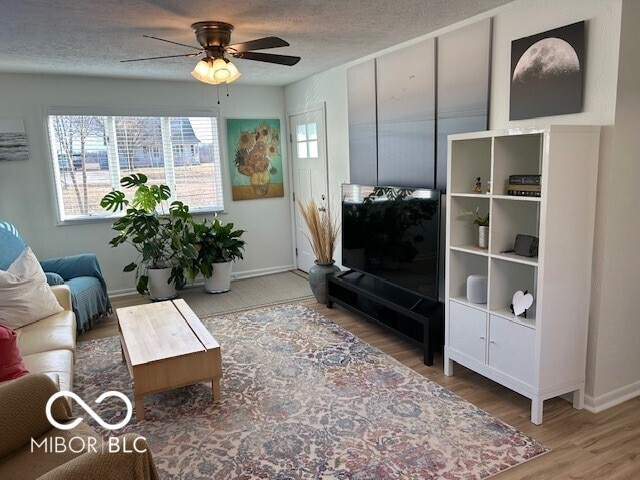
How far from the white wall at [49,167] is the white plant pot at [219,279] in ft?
2.03

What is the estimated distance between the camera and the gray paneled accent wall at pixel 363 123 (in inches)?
170

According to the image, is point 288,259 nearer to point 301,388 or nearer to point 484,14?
point 301,388

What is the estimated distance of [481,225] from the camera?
9.86 feet

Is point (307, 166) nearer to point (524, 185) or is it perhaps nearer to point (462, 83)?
point (462, 83)

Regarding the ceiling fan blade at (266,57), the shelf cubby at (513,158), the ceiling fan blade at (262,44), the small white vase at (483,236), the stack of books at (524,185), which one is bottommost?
the small white vase at (483,236)

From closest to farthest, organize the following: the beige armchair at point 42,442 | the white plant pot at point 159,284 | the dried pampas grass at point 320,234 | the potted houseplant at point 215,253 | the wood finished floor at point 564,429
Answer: the beige armchair at point 42,442 → the wood finished floor at point 564,429 → the dried pampas grass at point 320,234 → the white plant pot at point 159,284 → the potted houseplant at point 215,253

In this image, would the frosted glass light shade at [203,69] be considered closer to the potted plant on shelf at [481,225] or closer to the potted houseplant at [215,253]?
the potted plant on shelf at [481,225]

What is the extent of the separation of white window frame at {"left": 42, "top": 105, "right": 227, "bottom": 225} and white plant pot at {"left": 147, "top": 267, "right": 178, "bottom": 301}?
84 centimetres

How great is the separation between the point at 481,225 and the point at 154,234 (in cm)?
332

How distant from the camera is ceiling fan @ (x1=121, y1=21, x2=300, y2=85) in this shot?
112 inches

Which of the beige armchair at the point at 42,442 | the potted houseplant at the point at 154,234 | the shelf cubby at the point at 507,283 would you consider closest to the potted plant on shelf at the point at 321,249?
the potted houseplant at the point at 154,234

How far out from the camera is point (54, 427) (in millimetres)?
1817

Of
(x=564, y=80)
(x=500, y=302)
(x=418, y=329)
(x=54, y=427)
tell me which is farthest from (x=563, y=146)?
(x=54, y=427)

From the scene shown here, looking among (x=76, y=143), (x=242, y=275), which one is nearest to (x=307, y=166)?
(x=242, y=275)
